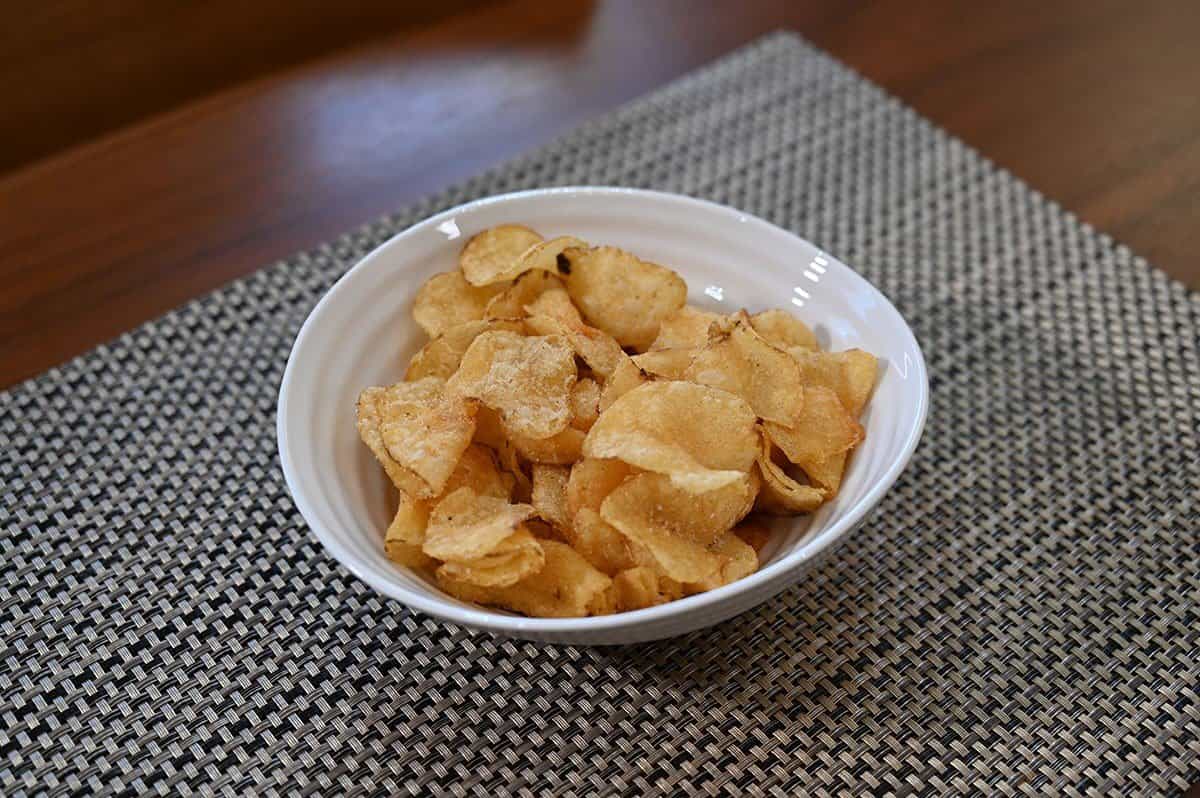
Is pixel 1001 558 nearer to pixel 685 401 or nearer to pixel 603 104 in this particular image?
pixel 685 401

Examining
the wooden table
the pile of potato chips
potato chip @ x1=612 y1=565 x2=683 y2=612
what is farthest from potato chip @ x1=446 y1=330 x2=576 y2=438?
the wooden table

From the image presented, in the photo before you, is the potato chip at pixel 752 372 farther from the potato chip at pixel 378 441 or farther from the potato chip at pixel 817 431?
the potato chip at pixel 378 441

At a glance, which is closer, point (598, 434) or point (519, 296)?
point (598, 434)

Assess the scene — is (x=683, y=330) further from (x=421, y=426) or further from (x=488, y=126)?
(x=488, y=126)

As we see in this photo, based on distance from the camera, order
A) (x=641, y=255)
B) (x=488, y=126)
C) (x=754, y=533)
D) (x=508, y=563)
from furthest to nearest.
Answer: (x=488, y=126) → (x=641, y=255) → (x=754, y=533) → (x=508, y=563)

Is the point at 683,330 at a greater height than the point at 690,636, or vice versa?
the point at 683,330

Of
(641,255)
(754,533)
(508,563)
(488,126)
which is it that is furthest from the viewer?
(488,126)

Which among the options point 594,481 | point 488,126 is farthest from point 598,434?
point 488,126
